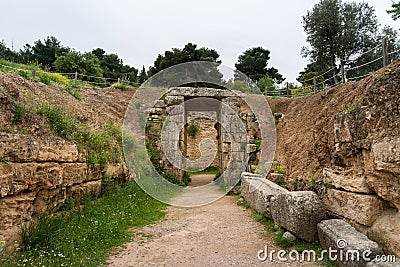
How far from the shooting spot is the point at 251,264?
383 centimetres

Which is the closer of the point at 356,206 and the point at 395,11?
the point at 356,206

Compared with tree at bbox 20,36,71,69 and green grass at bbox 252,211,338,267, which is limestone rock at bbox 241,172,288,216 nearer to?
green grass at bbox 252,211,338,267

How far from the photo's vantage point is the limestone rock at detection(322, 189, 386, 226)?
13.1 ft

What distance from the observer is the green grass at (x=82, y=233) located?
11.4 ft

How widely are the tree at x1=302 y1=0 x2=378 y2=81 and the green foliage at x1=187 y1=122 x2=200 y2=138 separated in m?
8.68

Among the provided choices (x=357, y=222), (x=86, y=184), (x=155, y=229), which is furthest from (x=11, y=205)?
(x=357, y=222)

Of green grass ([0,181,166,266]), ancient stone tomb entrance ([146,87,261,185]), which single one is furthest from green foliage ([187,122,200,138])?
green grass ([0,181,166,266])

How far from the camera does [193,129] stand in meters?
17.1

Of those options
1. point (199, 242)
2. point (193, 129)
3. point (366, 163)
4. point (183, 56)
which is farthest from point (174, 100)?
point (183, 56)

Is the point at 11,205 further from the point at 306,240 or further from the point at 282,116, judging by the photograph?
the point at 282,116

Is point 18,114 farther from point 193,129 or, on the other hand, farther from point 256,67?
point 256,67

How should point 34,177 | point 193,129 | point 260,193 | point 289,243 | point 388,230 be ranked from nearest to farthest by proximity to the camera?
point 388,230, point 34,177, point 289,243, point 260,193, point 193,129

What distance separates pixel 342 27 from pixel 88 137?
52.0 feet

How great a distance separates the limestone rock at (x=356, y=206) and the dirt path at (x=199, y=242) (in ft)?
3.98
